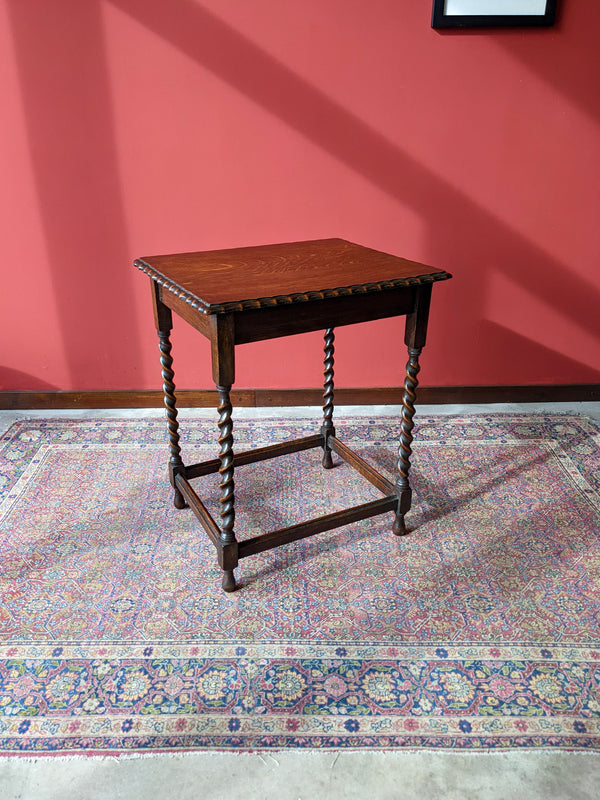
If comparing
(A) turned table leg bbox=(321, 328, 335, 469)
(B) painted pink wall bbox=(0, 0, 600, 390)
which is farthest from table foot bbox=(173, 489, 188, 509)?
(B) painted pink wall bbox=(0, 0, 600, 390)

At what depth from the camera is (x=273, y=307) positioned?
5.98ft

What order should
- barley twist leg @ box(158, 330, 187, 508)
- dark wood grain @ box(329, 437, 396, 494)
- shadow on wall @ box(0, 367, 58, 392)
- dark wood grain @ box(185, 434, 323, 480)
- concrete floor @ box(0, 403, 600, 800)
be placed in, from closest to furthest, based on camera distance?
concrete floor @ box(0, 403, 600, 800) → barley twist leg @ box(158, 330, 187, 508) → dark wood grain @ box(329, 437, 396, 494) → dark wood grain @ box(185, 434, 323, 480) → shadow on wall @ box(0, 367, 58, 392)

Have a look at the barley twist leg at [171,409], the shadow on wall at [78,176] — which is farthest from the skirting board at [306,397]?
the barley twist leg at [171,409]

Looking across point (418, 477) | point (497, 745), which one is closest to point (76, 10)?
point (418, 477)

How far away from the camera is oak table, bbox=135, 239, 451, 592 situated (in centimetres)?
181

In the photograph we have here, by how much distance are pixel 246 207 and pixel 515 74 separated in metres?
1.46

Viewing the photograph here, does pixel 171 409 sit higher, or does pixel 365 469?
pixel 171 409

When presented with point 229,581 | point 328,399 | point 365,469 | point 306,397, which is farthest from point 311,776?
point 306,397

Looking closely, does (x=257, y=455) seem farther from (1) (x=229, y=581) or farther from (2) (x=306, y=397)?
(2) (x=306, y=397)

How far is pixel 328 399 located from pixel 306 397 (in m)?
0.69

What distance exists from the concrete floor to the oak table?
0.66 m

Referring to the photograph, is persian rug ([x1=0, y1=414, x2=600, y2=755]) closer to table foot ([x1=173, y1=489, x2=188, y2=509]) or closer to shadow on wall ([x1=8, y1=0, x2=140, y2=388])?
table foot ([x1=173, y1=489, x2=188, y2=509])

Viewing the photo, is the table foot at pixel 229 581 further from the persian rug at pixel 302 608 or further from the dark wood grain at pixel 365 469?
the dark wood grain at pixel 365 469

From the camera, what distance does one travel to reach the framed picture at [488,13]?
2854mm
